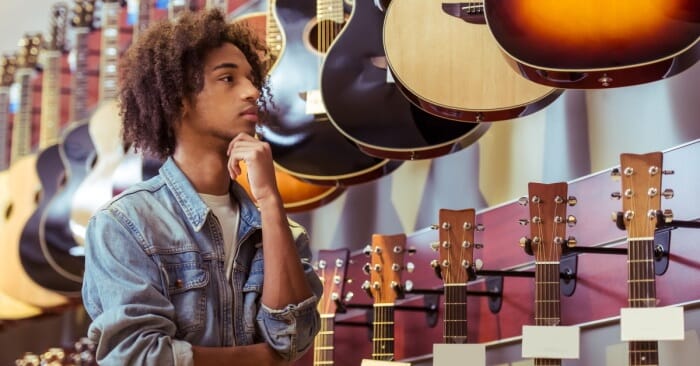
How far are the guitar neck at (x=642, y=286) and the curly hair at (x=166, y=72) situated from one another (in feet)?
2.71

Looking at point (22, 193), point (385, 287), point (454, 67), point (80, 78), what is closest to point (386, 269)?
point (385, 287)

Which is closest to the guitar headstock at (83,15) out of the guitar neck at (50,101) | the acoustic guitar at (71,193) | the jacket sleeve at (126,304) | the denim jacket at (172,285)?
the acoustic guitar at (71,193)

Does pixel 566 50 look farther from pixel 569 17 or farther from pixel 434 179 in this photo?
pixel 434 179

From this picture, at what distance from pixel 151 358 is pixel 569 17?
1.04 m

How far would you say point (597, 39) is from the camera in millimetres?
2393

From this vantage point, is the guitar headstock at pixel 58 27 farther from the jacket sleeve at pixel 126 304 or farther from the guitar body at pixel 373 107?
the jacket sleeve at pixel 126 304

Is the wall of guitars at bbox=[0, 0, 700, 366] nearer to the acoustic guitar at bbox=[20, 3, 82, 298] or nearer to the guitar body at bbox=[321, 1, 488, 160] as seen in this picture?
the guitar body at bbox=[321, 1, 488, 160]

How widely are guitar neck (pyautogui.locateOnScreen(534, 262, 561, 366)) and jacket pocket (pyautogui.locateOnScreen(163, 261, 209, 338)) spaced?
0.93 m

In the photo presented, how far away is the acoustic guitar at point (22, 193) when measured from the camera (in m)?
4.73

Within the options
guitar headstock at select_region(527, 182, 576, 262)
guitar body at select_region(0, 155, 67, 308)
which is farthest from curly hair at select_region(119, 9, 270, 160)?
guitar body at select_region(0, 155, 67, 308)

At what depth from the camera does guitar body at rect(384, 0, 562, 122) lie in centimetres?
269

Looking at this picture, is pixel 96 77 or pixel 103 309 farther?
pixel 96 77

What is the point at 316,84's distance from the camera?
3.34 metres

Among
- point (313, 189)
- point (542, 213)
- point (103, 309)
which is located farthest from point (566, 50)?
point (313, 189)
